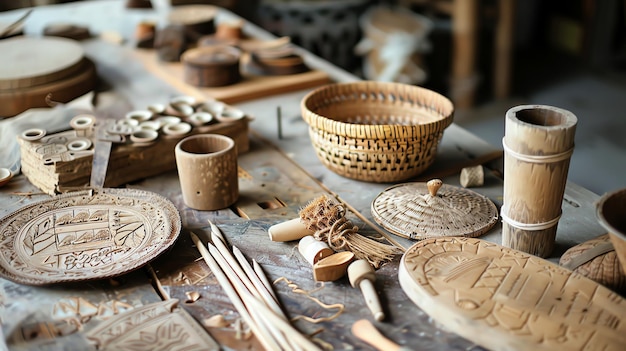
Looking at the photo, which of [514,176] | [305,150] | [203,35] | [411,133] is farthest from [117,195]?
[203,35]

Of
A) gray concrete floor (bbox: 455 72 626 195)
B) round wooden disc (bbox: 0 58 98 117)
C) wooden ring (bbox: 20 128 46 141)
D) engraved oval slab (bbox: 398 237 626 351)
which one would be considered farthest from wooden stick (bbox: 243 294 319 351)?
gray concrete floor (bbox: 455 72 626 195)

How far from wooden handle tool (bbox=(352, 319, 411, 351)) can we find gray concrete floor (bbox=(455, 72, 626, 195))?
9.41ft

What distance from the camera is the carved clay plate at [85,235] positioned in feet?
5.23

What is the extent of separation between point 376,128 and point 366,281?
505 mm

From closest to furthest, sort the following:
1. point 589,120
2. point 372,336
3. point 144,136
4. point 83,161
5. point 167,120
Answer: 1. point 372,336
2. point 83,161
3. point 144,136
4. point 167,120
5. point 589,120

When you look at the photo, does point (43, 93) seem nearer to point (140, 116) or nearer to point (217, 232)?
point (140, 116)

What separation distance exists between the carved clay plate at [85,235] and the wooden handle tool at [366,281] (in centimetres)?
49

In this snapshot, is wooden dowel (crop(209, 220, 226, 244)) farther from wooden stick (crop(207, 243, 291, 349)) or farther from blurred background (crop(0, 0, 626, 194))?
blurred background (crop(0, 0, 626, 194))

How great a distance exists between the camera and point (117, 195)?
1914 mm

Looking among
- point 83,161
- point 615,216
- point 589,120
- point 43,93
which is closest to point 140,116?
point 83,161

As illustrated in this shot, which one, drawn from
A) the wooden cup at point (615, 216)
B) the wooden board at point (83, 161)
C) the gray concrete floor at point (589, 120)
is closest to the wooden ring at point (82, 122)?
the wooden board at point (83, 161)

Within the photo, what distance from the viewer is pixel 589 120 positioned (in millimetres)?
4754

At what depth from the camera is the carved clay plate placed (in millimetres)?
1595

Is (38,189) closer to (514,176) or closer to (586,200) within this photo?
(514,176)
